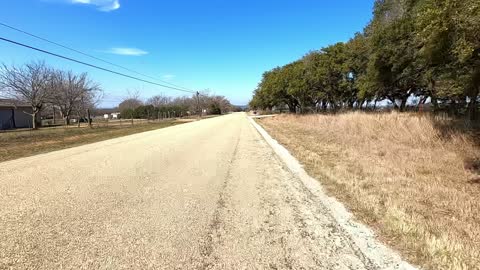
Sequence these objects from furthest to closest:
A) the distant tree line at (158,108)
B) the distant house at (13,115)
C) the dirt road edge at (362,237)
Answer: the distant tree line at (158,108), the distant house at (13,115), the dirt road edge at (362,237)

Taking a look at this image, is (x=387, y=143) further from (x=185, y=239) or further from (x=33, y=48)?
(x=33, y=48)

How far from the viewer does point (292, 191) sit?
7.52 metres

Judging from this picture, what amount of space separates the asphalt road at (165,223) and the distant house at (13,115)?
165 feet

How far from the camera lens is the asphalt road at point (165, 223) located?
396 cm

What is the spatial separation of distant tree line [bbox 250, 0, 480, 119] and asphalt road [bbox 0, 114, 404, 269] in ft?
16.7

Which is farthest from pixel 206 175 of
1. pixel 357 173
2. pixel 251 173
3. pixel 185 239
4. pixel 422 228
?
pixel 422 228

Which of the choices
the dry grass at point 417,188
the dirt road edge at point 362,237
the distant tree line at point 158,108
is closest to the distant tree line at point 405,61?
the dry grass at point 417,188

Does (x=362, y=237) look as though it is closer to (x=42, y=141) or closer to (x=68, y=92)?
(x=42, y=141)

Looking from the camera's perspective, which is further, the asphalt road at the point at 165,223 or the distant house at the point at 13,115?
the distant house at the point at 13,115

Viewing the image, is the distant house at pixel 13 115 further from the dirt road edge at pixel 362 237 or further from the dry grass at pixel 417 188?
the dirt road edge at pixel 362 237

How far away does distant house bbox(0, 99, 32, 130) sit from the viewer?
5172 centimetres

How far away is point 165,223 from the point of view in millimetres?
5223

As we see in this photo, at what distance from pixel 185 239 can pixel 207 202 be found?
1939 mm

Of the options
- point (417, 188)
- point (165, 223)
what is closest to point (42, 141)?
point (165, 223)
